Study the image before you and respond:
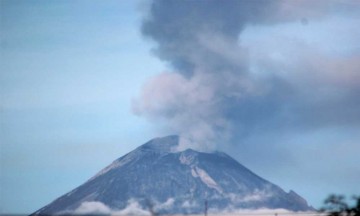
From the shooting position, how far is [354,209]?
65625 mm

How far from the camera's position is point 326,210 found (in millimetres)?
68188

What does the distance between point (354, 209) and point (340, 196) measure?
2.19 meters

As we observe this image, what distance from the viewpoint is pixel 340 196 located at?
66.0 metres

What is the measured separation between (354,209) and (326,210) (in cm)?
374

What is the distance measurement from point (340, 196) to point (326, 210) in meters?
3.22
